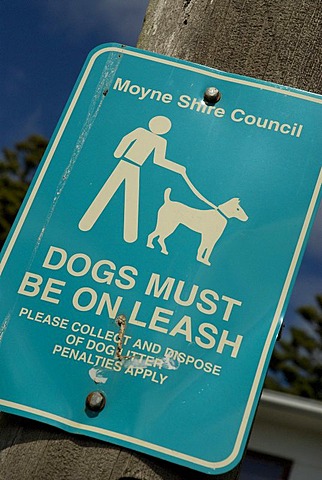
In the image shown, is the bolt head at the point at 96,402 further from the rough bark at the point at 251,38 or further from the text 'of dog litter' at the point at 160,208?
the rough bark at the point at 251,38

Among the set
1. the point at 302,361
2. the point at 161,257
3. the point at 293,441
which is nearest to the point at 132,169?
the point at 161,257

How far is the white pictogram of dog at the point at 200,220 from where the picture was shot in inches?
66.4

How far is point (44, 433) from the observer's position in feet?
5.18

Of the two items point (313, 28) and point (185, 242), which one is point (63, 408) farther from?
point (313, 28)

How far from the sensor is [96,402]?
61.0 inches

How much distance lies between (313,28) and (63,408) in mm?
1003

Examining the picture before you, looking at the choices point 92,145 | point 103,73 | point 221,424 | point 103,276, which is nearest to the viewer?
point 221,424

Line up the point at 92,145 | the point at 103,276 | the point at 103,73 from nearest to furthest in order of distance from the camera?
the point at 103,276 → the point at 92,145 → the point at 103,73

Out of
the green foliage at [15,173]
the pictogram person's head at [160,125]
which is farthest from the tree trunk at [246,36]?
the green foliage at [15,173]

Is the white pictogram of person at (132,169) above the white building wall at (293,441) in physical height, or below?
above

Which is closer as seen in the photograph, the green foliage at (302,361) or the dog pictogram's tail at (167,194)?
the dog pictogram's tail at (167,194)

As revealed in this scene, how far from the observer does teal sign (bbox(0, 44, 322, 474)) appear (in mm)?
1561

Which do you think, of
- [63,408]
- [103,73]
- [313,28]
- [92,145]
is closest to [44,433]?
[63,408]

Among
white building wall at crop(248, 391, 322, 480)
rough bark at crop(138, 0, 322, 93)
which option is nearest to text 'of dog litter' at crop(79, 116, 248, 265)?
rough bark at crop(138, 0, 322, 93)
